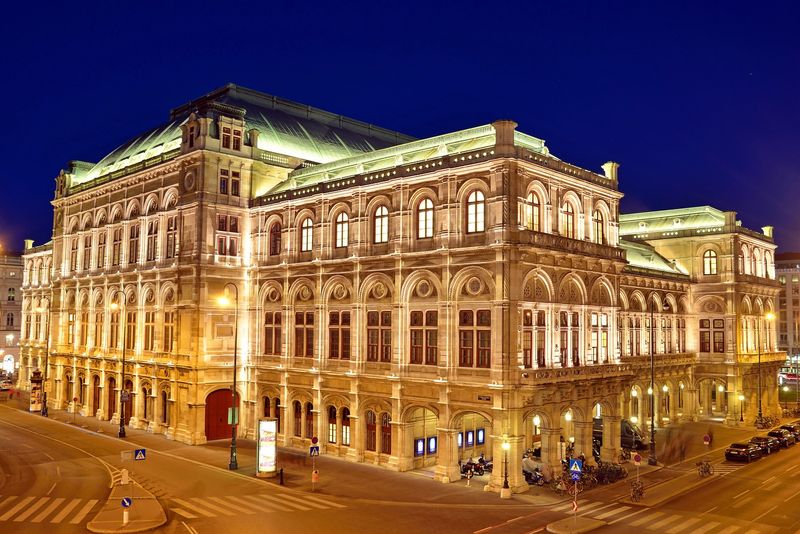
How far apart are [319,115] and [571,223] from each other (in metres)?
36.3

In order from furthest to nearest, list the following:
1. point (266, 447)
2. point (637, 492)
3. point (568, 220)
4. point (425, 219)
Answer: point (568, 220) → point (425, 219) → point (266, 447) → point (637, 492)

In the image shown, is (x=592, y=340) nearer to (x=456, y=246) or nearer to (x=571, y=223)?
(x=571, y=223)

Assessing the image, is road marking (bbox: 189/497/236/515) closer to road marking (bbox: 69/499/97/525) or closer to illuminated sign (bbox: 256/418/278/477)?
road marking (bbox: 69/499/97/525)

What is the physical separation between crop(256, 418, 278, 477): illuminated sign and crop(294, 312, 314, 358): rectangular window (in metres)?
12.1

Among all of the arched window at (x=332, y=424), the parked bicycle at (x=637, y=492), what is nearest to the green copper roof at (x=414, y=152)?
the arched window at (x=332, y=424)

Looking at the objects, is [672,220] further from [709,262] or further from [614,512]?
[614,512]

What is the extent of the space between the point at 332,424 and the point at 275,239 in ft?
55.5

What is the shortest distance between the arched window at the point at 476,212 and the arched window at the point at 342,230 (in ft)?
38.9

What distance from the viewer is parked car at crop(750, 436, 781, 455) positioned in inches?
2133

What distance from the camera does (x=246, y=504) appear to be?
121 feet

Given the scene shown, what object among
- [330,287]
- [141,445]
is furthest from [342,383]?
[141,445]

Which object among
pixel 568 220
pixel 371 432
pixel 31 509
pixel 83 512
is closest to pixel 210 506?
pixel 83 512

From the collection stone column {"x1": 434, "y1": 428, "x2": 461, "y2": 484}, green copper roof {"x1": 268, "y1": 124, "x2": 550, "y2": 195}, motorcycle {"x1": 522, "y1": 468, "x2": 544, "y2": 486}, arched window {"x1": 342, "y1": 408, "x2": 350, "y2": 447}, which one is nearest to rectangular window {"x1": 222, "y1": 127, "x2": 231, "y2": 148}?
green copper roof {"x1": 268, "y1": 124, "x2": 550, "y2": 195}

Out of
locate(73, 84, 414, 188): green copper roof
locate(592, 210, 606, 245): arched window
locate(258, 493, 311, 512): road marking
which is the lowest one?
locate(258, 493, 311, 512): road marking
